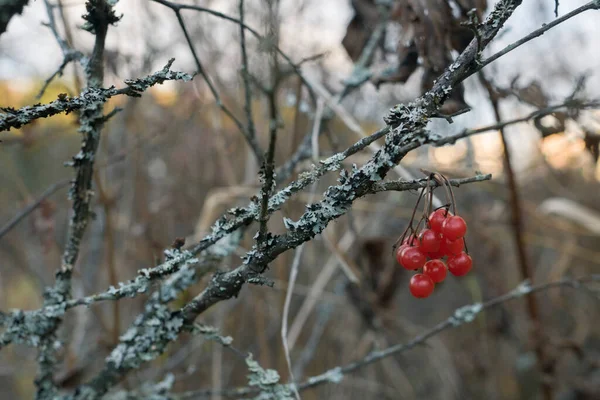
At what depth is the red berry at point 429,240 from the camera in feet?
1.82

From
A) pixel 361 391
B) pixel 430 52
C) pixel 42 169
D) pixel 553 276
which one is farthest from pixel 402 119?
pixel 42 169

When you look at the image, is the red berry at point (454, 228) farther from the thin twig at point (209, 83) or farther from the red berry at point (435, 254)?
the thin twig at point (209, 83)

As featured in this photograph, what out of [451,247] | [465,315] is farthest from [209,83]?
[465,315]

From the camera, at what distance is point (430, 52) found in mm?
777

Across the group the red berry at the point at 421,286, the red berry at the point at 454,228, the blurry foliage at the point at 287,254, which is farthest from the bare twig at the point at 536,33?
the blurry foliage at the point at 287,254

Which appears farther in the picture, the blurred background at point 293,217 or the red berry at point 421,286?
the blurred background at point 293,217

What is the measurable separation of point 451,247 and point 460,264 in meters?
0.02

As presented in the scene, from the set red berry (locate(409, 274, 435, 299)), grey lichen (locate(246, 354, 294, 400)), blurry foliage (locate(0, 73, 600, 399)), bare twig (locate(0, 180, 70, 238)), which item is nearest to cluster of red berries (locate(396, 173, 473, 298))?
red berry (locate(409, 274, 435, 299))

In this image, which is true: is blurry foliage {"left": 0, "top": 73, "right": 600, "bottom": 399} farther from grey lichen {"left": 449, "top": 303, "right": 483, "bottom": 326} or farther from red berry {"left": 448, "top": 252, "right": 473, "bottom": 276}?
red berry {"left": 448, "top": 252, "right": 473, "bottom": 276}

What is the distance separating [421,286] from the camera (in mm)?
594

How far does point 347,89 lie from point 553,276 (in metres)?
1.43

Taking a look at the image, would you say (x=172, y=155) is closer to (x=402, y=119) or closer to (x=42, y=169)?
(x=42, y=169)

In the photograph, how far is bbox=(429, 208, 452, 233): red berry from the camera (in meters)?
0.55

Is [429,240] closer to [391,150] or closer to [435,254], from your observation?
[435,254]
